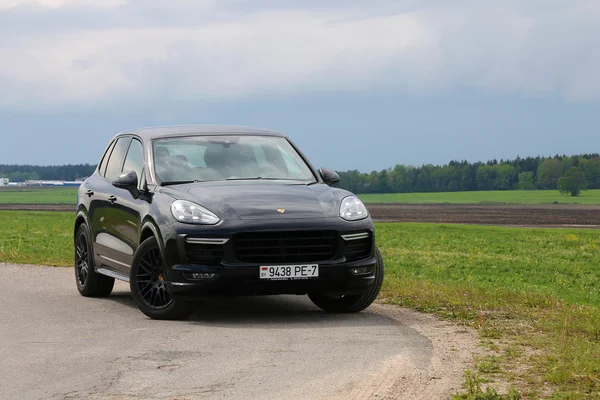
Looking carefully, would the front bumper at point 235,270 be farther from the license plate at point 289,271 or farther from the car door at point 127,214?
the car door at point 127,214

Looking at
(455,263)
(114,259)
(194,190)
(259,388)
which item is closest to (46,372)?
(259,388)

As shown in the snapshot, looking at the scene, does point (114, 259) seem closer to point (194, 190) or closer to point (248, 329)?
point (194, 190)

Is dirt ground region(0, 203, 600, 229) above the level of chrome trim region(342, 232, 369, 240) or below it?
below

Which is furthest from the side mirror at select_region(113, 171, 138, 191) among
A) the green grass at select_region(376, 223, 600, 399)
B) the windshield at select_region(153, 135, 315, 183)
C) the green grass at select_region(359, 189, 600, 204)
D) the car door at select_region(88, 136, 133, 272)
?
the green grass at select_region(359, 189, 600, 204)

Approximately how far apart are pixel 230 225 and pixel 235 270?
15.9 inches

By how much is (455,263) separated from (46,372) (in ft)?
56.1

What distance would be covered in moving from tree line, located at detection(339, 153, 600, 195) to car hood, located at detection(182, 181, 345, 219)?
527 feet

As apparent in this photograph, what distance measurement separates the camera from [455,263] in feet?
77.9

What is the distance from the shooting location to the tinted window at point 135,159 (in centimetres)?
1134

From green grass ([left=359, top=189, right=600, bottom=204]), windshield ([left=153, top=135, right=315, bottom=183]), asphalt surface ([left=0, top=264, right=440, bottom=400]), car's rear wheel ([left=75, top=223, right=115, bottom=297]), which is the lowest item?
green grass ([left=359, top=189, right=600, bottom=204])

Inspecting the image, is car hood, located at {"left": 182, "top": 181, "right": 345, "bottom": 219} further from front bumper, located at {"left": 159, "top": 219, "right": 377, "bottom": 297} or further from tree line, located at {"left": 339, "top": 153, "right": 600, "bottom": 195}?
tree line, located at {"left": 339, "top": 153, "right": 600, "bottom": 195}

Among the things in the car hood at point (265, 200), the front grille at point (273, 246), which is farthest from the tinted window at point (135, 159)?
the front grille at point (273, 246)

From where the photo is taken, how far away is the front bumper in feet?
31.6

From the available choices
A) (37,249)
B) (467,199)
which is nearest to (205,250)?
(37,249)
